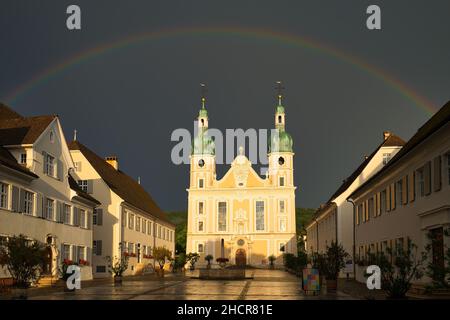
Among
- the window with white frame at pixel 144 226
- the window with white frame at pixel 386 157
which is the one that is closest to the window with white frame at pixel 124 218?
the window with white frame at pixel 144 226

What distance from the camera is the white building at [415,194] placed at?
926 inches

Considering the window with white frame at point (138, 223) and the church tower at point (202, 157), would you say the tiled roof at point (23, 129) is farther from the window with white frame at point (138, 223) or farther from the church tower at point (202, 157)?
the church tower at point (202, 157)

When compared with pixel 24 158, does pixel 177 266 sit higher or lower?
lower

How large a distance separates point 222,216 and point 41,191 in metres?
67.4

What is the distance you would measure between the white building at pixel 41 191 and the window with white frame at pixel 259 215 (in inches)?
2295

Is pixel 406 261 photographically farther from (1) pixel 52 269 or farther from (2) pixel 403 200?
(1) pixel 52 269

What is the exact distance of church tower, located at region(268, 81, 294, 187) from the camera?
102 metres

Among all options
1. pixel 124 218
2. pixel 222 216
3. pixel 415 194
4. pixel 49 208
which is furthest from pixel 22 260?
pixel 222 216

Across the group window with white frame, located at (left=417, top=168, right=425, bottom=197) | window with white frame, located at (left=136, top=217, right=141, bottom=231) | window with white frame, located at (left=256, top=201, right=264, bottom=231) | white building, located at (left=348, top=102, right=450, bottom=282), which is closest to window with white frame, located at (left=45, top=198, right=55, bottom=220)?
white building, located at (left=348, top=102, right=450, bottom=282)

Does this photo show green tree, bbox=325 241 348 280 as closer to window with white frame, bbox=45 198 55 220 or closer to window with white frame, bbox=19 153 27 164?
window with white frame, bbox=45 198 55 220

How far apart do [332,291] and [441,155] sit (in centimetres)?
924

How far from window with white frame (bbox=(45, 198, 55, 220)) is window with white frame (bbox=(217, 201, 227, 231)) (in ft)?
213

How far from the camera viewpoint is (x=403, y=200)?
96.8 ft
